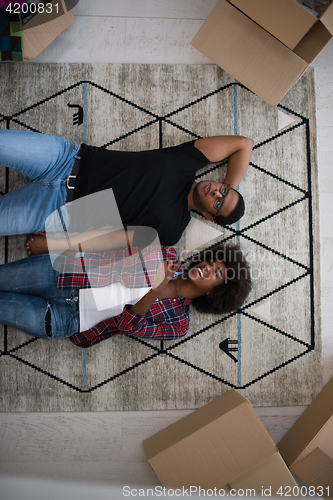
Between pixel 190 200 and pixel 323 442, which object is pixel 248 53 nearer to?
pixel 190 200

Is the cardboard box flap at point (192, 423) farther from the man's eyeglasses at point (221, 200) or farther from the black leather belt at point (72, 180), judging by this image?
the black leather belt at point (72, 180)

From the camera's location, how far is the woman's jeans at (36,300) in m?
1.62

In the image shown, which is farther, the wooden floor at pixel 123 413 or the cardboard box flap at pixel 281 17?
the wooden floor at pixel 123 413

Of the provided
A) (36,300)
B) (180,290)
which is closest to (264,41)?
Result: (180,290)

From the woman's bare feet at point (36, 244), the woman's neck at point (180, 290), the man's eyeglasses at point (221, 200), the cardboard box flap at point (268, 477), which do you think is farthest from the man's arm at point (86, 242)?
the cardboard box flap at point (268, 477)

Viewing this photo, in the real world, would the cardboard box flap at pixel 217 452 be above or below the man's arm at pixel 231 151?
below

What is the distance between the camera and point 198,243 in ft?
6.23

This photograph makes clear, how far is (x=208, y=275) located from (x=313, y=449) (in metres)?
1.01

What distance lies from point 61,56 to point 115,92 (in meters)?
0.38

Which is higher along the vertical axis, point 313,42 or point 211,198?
point 313,42

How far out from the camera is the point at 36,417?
5.88 feet

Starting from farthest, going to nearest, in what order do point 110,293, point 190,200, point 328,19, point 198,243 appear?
point 198,243 < point 190,200 < point 110,293 < point 328,19

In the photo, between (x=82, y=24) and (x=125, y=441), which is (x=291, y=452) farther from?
(x=82, y=24)

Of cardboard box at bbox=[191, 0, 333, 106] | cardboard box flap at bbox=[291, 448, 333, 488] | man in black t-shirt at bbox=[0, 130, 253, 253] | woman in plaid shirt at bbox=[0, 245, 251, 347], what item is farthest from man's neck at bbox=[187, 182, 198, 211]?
cardboard box flap at bbox=[291, 448, 333, 488]
